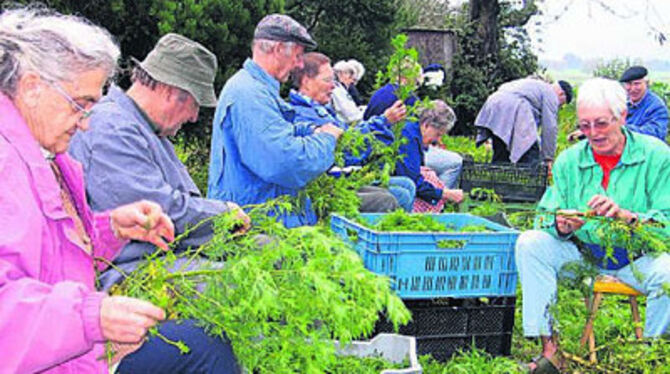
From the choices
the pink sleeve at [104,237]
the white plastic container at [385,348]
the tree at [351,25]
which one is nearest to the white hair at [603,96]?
the white plastic container at [385,348]

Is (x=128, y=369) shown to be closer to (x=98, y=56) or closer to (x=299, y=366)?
(x=299, y=366)

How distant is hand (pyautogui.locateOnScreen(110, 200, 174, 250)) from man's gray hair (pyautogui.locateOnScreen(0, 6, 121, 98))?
512mm

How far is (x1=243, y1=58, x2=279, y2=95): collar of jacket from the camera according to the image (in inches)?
144

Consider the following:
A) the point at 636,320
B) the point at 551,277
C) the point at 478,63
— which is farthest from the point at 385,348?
the point at 478,63

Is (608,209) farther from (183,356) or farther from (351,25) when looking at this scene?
(351,25)

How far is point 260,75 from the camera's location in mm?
3654

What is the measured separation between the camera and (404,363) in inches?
128

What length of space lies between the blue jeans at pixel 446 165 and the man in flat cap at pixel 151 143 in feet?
11.7

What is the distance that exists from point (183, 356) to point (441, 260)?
139 centimetres

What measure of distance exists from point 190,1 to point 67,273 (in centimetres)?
509

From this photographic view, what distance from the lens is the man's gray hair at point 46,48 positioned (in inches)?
65.0

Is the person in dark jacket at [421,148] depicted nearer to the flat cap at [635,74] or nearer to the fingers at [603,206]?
the fingers at [603,206]

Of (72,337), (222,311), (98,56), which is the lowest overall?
(222,311)

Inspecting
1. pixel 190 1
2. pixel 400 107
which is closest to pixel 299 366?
pixel 400 107
